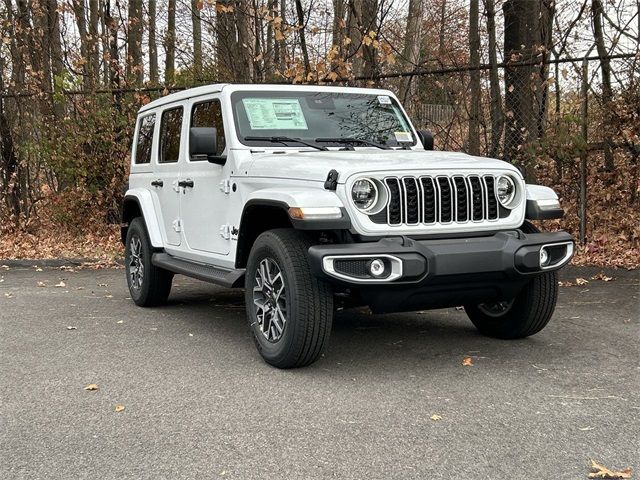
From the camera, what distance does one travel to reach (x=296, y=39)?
1181 cm

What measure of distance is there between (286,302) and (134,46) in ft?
33.4

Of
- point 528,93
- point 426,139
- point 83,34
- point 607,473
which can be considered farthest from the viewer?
point 83,34

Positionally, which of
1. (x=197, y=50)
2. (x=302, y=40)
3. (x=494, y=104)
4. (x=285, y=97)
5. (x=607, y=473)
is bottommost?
(x=607, y=473)

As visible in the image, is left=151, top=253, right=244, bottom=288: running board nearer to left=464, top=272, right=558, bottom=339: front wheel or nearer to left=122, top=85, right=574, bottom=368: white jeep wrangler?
left=122, top=85, right=574, bottom=368: white jeep wrangler

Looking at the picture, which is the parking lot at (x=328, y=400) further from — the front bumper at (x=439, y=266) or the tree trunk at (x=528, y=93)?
the tree trunk at (x=528, y=93)

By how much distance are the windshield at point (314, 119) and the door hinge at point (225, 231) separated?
2.17 feet

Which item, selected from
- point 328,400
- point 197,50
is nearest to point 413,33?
point 197,50

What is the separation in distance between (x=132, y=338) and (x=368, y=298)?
7.64ft

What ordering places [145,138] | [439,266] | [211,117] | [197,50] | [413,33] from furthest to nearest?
[413,33]
[197,50]
[145,138]
[211,117]
[439,266]

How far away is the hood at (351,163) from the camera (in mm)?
4750

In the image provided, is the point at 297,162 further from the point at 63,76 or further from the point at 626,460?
the point at 63,76

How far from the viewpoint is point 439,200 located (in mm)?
4789

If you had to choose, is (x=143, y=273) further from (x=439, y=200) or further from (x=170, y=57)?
(x=170, y=57)

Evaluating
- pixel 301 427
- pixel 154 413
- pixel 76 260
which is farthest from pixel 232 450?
pixel 76 260
